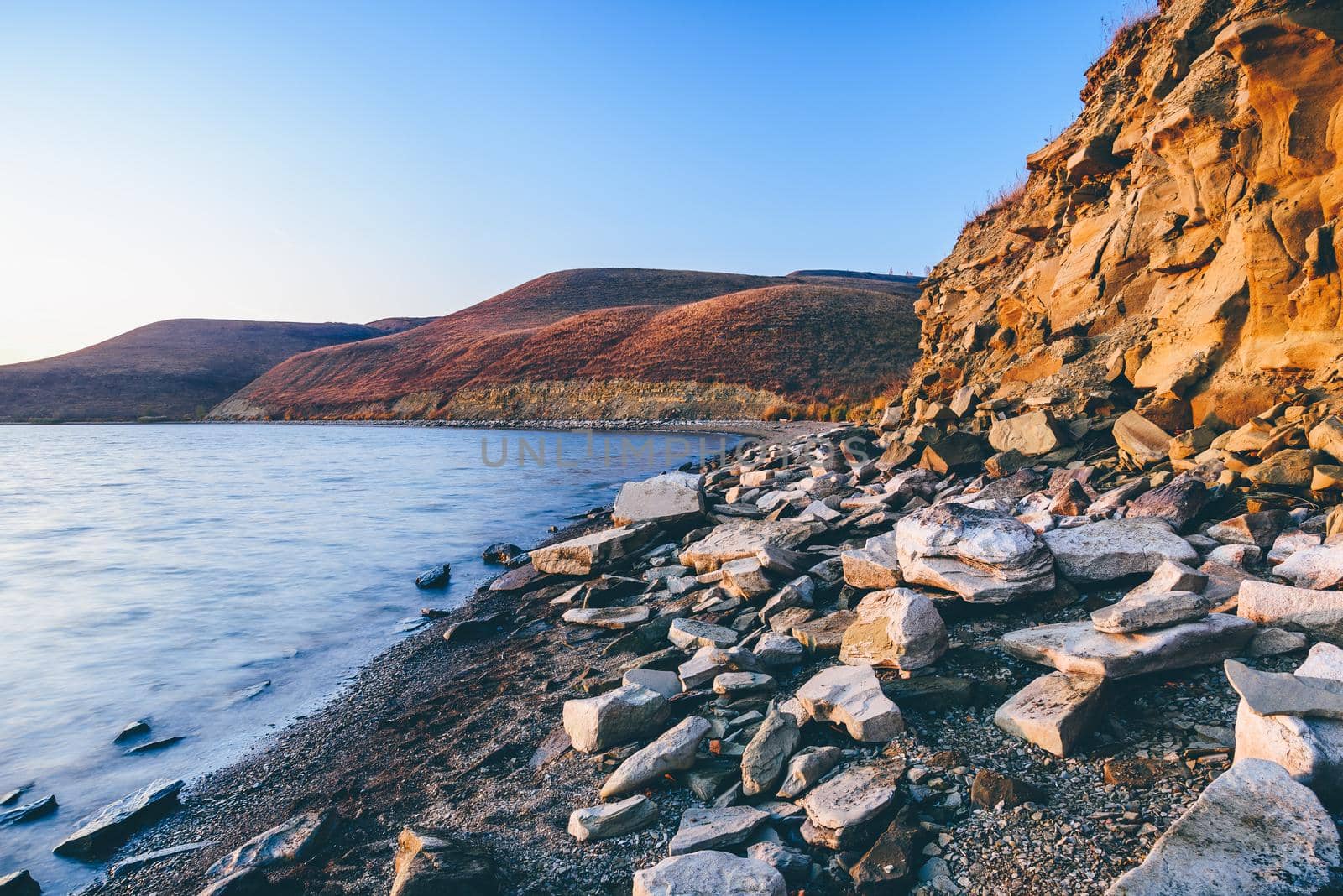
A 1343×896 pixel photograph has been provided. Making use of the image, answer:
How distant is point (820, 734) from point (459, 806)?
6.54 feet

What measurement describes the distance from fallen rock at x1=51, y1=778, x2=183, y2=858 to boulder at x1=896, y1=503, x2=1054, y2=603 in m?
5.06

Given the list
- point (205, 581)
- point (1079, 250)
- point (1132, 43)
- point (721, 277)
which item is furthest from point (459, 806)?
point (721, 277)

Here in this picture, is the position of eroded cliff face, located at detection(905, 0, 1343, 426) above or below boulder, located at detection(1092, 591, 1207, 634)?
above

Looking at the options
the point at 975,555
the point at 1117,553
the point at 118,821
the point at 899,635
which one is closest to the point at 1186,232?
the point at 1117,553

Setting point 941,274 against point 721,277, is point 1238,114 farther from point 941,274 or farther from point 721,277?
point 721,277

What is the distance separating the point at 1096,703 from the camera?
9.95 ft

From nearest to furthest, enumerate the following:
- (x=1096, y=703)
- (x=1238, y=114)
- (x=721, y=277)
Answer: (x=1096, y=703)
(x=1238, y=114)
(x=721, y=277)

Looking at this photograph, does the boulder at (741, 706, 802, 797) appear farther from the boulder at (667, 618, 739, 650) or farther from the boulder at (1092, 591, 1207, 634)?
the boulder at (1092, 591, 1207, 634)

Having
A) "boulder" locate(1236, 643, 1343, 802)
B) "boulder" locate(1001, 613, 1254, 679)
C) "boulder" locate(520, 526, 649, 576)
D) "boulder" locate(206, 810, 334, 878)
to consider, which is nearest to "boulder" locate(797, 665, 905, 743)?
"boulder" locate(1001, 613, 1254, 679)

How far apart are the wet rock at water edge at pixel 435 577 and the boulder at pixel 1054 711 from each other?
25.7 feet

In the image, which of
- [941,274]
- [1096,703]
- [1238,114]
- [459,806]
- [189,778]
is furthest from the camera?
[941,274]

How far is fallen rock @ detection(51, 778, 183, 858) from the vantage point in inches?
151

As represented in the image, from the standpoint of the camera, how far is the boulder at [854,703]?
3225 mm

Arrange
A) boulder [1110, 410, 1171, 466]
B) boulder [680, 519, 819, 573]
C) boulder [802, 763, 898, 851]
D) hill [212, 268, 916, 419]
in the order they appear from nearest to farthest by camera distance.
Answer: boulder [802, 763, 898, 851]
boulder [680, 519, 819, 573]
boulder [1110, 410, 1171, 466]
hill [212, 268, 916, 419]
